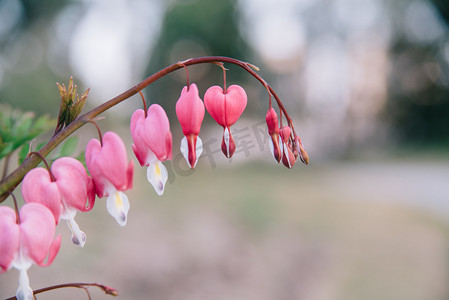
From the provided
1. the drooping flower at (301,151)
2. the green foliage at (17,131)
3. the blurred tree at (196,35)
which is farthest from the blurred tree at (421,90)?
the green foliage at (17,131)

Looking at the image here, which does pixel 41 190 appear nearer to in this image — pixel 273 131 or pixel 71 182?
pixel 71 182

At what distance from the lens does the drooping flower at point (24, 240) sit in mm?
495

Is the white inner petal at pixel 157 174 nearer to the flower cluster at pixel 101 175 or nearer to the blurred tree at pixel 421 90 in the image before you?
the flower cluster at pixel 101 175

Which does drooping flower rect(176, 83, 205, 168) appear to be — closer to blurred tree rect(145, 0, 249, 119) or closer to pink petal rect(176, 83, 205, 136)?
pink petal rect(176, 83, 205, 136)

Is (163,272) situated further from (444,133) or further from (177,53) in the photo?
(444,133)

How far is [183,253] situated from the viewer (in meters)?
4.38

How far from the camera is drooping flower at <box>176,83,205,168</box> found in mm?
637

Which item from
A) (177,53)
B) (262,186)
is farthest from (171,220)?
(177,53)

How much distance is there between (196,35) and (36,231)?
12479 mm

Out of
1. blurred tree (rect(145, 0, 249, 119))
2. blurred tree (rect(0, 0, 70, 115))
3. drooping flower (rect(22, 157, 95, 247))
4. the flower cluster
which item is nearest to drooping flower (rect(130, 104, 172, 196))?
the flower cluster

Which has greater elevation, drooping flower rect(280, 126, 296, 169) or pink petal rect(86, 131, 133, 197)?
pink petal rect(86, 131, 133, 197)

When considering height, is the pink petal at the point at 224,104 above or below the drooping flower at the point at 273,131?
above

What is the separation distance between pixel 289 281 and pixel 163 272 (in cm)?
142

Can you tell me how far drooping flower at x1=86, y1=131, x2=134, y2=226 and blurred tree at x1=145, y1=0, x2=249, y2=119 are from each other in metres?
11.6
